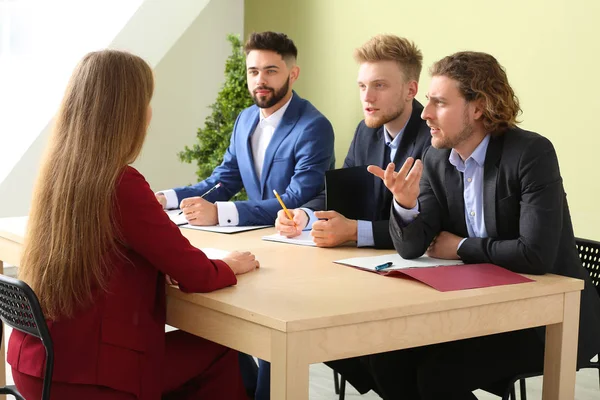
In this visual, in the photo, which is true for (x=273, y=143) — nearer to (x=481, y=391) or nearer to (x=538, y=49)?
(x=481, y=391)

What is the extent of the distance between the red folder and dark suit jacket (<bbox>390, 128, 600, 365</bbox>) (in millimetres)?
66

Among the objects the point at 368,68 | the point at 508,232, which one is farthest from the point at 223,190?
the point at 508,232

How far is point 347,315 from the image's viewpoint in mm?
1862

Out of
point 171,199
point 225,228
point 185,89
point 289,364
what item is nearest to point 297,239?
point 225,228

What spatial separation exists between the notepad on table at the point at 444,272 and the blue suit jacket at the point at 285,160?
2.85ft

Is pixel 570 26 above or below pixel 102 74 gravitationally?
above

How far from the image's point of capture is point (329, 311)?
1.88 meters

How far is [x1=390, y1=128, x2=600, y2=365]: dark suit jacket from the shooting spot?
233 centimetres

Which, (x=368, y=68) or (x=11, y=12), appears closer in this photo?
(x=368, y=68)

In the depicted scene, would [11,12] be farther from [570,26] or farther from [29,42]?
[570,26]

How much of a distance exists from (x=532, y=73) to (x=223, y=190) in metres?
1.79

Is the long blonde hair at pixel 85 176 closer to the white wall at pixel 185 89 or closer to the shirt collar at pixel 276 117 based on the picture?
the shirt collar at pixel 276 117

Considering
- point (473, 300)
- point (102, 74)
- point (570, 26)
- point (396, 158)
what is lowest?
point (473, 300)

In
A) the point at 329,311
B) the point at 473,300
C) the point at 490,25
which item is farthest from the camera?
the point at 490,25
